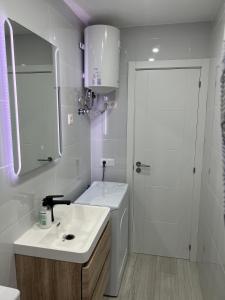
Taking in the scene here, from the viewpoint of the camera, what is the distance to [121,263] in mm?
2348

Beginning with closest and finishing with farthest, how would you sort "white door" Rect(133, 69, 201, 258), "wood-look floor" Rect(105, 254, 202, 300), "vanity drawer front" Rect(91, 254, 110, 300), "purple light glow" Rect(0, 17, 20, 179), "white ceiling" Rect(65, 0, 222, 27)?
"purple light glow" Rect(0, 17, 20, 179)
"vanity drawer front" Rect(91, 254, 110, 300)
"white ceiling" Rect(65, 0, 222, 27)
"wood-look floor" Rect(105, 254, 202, 300)
"white door" Rect(133, 69, 201, 258)

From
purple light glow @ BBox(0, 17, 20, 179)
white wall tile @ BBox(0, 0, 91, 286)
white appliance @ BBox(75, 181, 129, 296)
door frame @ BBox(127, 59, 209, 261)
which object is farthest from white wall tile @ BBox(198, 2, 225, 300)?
purple light glow @ BBox(0, 17, 20, 179)

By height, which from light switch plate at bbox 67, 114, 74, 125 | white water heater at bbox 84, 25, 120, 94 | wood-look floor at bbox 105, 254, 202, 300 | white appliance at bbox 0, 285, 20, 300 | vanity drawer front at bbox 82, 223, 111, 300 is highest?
white water heater at bbox 84, 25, 120, 94

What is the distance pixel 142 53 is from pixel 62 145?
4.40 feet

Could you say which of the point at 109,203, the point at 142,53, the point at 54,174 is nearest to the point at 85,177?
the point at 109,203

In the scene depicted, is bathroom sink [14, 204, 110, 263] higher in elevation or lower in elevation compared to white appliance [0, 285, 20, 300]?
lower

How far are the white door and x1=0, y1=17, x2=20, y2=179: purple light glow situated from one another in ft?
5.14

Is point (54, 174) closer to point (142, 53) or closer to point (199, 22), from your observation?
point (142, 53)

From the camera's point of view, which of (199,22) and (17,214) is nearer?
(17,214)

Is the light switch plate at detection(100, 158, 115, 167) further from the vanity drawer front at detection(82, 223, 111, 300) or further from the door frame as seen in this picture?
the vanity drawer front at detection(82, 223, 111, 300)

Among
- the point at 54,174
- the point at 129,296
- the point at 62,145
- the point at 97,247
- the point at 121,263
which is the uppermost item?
the point at 62,145

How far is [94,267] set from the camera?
4.91 ft

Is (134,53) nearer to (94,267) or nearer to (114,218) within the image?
(114,218)

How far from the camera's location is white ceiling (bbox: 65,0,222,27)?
6.30 ft
